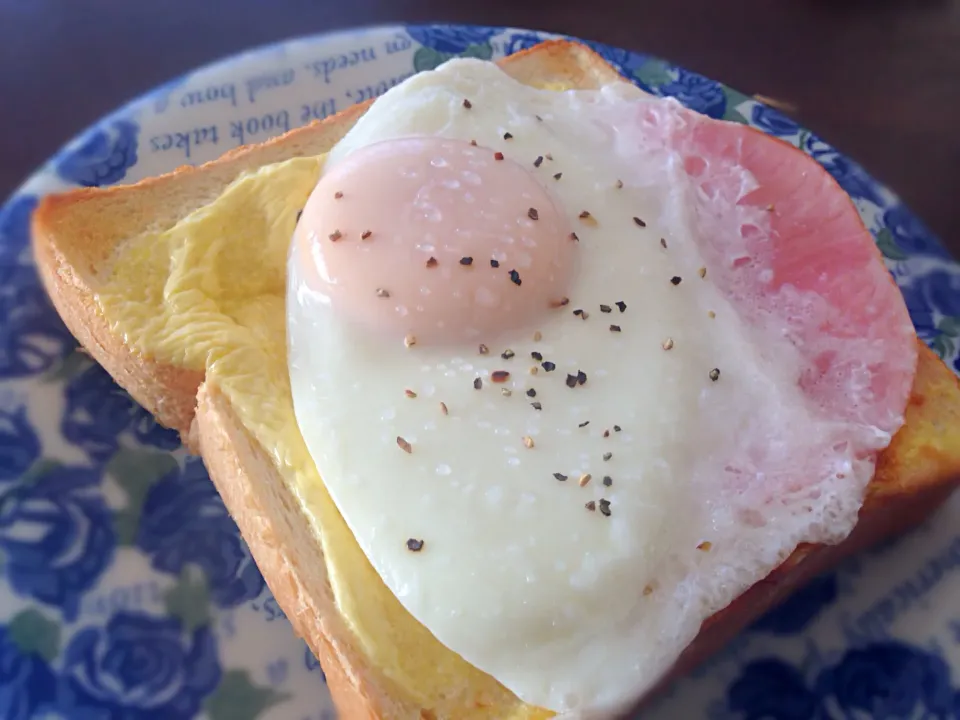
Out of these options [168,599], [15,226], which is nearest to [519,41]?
[15,226]

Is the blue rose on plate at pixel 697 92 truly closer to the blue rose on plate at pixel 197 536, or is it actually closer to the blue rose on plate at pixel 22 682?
the blue rose on plate at pixel 197 536

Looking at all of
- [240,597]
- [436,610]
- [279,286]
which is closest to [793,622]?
[436,610]

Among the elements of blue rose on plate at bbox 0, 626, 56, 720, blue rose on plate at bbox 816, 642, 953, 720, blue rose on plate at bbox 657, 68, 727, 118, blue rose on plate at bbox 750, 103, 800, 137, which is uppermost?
blue rose on plate at bbox 657, 68, 727, 118

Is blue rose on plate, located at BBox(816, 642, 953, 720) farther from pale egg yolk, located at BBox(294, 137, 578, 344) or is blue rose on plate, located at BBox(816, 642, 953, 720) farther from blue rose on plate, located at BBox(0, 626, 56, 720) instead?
blue rose on plate, located at BBox(0, 626, 56, 720)

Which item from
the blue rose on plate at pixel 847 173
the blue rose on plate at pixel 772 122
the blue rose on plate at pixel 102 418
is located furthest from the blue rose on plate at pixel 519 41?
the blue rose on plate at pixel 102 418

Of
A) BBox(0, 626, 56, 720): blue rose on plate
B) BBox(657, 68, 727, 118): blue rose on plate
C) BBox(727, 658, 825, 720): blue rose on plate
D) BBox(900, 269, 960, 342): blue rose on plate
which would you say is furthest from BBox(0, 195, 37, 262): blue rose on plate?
BBox(900, 269, 960, 342): blue rose on plate
